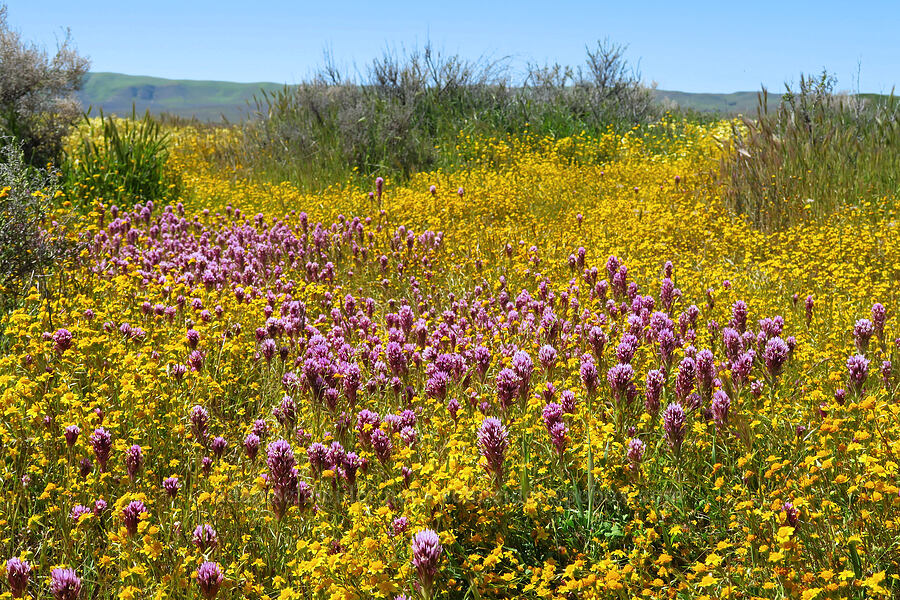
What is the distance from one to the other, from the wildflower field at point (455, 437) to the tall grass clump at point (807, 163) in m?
2.23

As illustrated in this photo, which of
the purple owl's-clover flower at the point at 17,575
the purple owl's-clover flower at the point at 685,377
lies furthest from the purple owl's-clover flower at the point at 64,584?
the purple owl's-clover flower at the point at 685,377

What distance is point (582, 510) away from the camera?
295 cm

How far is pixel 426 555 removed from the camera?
242cm

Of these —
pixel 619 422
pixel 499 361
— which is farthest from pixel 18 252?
pixel 619 422

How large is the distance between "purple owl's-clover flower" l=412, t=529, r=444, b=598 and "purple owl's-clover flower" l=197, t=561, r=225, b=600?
73 centimetres

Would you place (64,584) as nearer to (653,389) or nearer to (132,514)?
(132,514)

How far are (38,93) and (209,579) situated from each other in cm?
1635

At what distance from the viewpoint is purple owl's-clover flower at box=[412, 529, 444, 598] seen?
2418mm

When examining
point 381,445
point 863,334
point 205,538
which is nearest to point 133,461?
point 205,538

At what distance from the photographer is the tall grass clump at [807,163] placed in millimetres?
8805

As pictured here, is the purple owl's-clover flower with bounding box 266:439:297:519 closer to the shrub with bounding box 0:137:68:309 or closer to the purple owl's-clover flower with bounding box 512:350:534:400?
the purple owl's-clover flower with bounding box 512:350:534:400

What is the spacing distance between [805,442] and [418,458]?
6.21 feet

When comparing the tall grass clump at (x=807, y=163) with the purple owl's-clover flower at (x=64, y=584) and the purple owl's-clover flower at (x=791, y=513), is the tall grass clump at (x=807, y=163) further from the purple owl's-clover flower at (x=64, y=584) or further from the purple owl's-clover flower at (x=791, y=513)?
the purple owl's-clover flower at (x=64, y=584)

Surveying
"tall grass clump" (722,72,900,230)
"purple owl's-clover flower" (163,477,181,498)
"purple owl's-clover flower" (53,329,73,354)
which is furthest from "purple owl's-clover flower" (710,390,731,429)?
"tall grass clump" (722,72,900,230)
